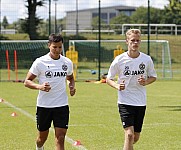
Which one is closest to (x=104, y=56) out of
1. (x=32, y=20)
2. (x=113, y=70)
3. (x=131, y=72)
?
(x=32, y=20)

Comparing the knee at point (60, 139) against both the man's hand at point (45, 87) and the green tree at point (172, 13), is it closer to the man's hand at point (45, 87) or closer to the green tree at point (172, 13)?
the man's hand at point (45, 87)

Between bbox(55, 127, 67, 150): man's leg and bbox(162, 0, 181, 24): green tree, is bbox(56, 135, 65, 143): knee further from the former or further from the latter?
bbox(162, 0, 181, 24): green tree

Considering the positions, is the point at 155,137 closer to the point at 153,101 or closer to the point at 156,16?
the point at 153,101

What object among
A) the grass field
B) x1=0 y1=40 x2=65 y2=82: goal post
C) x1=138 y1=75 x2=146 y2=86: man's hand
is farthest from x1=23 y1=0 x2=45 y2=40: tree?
x1=138 y1=75 x2=146 y2=86: man's hand

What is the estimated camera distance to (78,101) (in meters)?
18.6

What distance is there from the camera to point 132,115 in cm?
830

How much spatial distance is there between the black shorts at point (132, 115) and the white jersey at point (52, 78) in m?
0.88

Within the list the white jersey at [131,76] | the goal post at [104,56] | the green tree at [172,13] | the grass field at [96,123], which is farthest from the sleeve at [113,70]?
the green tree at [172,13]

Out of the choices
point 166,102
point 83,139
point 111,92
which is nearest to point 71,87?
point 83,139

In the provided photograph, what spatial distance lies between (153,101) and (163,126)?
5976 millimetres

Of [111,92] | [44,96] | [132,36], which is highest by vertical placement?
[132,36]

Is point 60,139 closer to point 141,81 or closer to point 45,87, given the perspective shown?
point 45,87

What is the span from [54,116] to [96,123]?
497 cm

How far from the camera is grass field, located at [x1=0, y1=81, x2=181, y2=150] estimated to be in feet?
33.9
